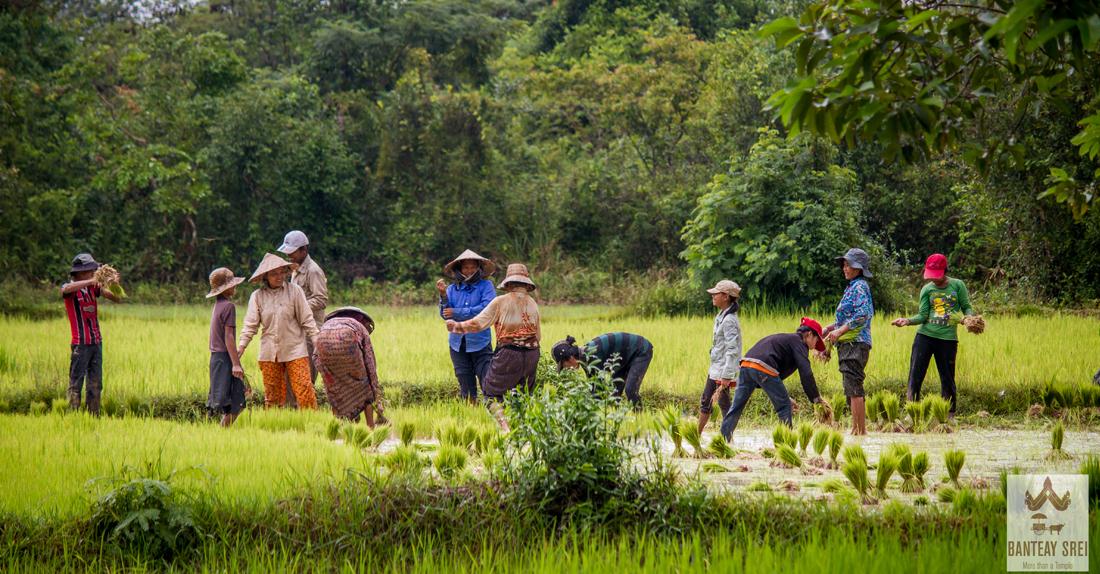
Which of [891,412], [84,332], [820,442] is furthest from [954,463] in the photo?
[84,332]

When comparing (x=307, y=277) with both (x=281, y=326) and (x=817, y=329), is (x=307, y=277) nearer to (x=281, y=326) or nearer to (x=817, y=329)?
(x=281, y=326)

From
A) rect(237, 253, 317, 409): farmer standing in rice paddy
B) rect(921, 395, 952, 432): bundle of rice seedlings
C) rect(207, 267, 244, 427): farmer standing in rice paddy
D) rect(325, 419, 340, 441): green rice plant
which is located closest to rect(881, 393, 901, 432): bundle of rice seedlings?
rect(921, 395, 952, 432): bundle of rice seedlings

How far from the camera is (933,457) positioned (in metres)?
7.36

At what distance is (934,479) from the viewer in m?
6.49

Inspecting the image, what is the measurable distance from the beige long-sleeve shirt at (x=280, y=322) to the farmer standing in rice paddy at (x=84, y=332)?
122 centimetres

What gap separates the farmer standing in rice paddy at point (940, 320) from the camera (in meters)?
8.76

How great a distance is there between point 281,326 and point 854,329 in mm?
4504

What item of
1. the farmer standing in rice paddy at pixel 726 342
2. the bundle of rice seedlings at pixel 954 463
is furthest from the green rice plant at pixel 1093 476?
the farmer standing in rice paddy at pixel 726 342

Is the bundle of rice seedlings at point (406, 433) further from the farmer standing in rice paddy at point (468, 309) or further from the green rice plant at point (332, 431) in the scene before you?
the farmer standing in rice paddy at point (468, 309)

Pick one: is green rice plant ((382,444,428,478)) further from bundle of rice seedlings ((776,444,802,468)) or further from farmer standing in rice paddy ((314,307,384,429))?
bundle of rice seedlings ((776,444,802,468))

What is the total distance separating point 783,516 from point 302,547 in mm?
2435

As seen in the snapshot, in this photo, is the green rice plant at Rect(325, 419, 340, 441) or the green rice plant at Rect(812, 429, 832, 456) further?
the green rice plant at Rect(325, 419, 340, 441)

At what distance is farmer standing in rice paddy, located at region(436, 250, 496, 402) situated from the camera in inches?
358

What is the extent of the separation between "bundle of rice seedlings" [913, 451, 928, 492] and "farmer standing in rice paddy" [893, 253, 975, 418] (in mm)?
2705
